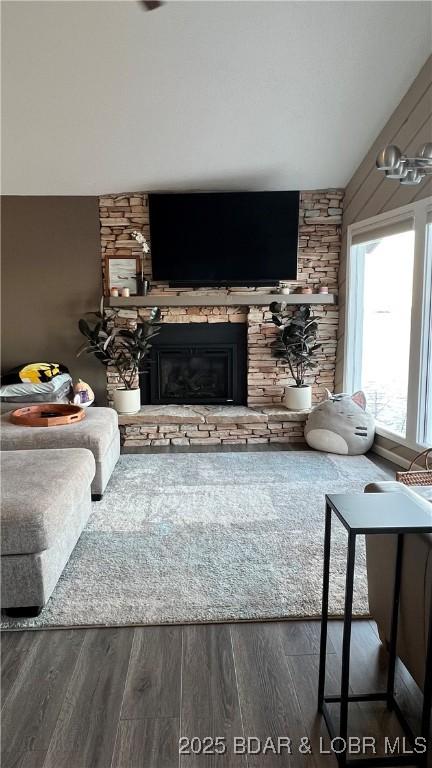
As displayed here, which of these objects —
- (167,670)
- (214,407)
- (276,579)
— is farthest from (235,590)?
(214,407)

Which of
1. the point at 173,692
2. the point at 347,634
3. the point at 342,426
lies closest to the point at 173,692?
the point at 173,692

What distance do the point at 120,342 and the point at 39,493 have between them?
10.3 ft

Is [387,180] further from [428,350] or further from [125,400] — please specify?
[125,400]

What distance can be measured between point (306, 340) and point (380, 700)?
3.80 metres

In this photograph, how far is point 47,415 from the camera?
4020 millimetres

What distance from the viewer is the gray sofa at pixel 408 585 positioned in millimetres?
1592

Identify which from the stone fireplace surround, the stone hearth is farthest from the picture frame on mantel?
the stone hearth

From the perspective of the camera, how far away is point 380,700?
1.79 metres

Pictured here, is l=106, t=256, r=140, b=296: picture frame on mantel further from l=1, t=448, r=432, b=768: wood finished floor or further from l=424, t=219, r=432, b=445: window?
l=1, t=448, r=432, b=768: wood finished floor

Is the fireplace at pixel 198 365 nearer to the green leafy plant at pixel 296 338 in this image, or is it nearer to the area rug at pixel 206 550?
the green leafy plant at pixel 296 338

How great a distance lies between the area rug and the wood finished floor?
0.38 feet

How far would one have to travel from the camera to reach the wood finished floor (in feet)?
5.23

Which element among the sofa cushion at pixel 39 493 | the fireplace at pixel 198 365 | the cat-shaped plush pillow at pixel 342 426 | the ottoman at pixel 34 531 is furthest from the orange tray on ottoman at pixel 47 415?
the cat-shaped plush pillow at pixel 342 426

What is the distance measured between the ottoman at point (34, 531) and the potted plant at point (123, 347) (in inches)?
96.3
